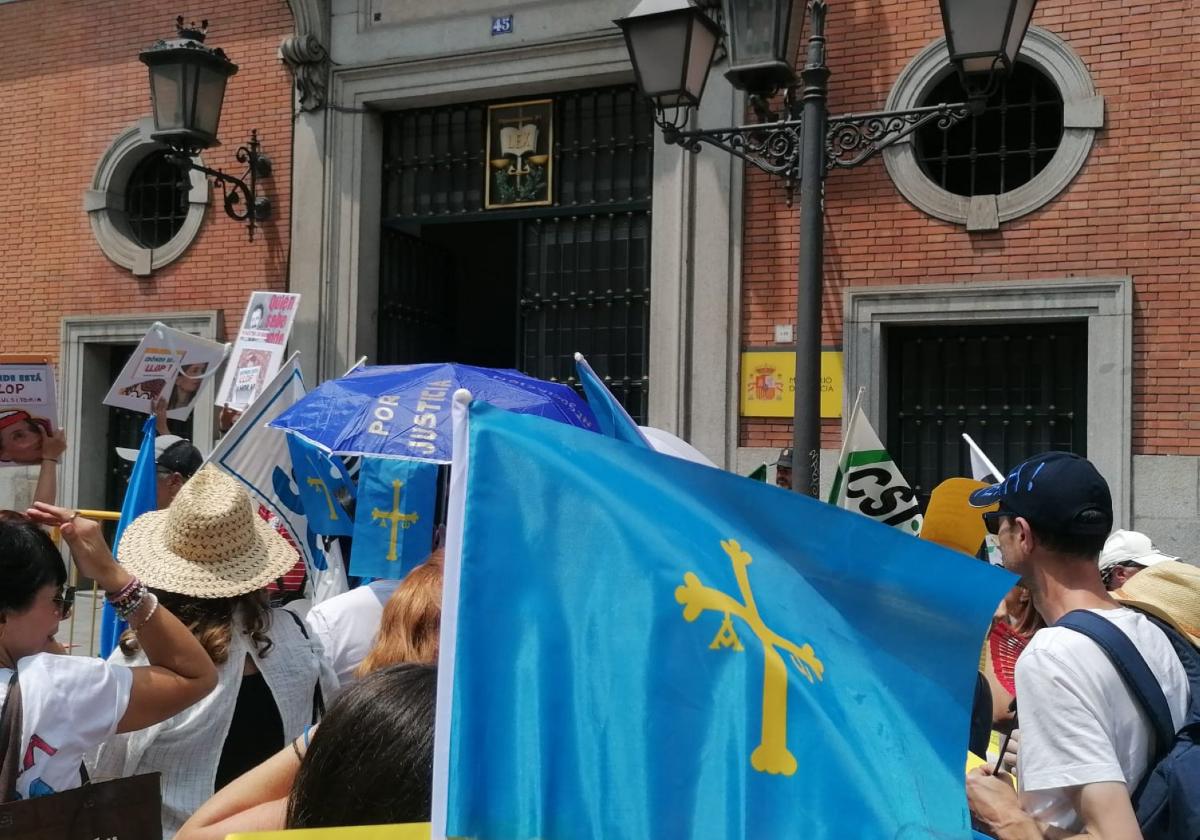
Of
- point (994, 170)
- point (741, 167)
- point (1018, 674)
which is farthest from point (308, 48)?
point (1018, 674)

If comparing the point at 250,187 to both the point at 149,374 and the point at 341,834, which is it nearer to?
the point at 149,374

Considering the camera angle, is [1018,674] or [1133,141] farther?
[1133,141]

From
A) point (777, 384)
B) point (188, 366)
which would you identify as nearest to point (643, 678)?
point (188, 366)

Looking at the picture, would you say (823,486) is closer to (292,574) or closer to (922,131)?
(922,131)

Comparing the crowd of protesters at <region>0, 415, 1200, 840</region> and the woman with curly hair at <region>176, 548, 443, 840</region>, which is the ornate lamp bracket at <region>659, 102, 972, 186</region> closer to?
the crowd of protesters at <region>0, 415, 1200, 840</region>

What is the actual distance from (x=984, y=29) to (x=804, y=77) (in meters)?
0.87

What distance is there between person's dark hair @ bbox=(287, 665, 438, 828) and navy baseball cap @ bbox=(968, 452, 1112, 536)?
141cm

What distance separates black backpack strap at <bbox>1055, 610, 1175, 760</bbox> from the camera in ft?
7.54

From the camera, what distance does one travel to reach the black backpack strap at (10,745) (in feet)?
7.36

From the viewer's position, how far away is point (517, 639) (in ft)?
5.65

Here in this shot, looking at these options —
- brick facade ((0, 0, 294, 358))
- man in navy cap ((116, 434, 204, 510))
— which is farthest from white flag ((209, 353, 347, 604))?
brick facade ((0, 0, 294, 358))

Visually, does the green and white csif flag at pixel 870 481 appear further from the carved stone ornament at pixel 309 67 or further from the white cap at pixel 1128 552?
the carved stone ornament at pixel 309 67

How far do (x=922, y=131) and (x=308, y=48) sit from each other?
575 centimetres

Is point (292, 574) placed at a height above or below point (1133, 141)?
below
